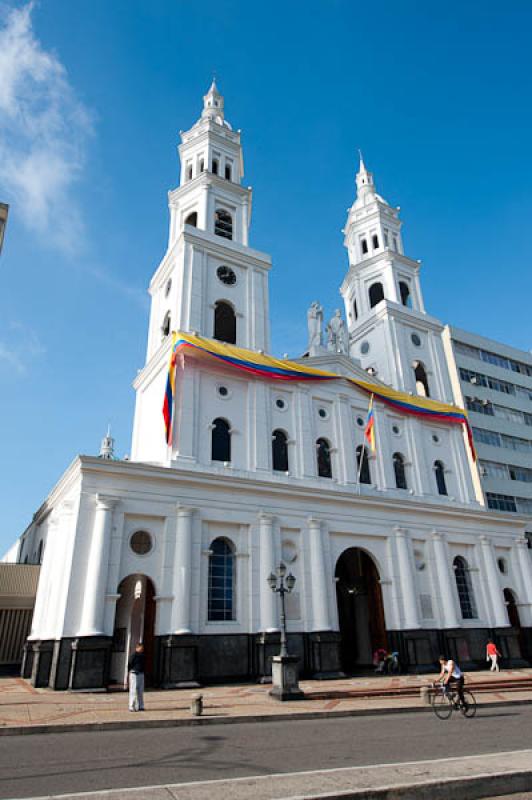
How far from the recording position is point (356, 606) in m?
29.7

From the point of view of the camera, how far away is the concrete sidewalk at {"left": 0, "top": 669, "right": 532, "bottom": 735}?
480 inches

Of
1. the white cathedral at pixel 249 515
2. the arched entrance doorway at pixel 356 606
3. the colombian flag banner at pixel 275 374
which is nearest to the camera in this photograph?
the white cathedral at pixel 249 515

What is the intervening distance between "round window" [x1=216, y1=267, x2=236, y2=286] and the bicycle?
76.0 feet

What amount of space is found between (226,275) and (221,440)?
1077 cm

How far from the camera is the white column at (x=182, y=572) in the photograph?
20.1 m

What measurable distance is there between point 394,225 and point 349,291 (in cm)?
670

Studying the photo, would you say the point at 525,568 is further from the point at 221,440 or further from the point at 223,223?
the point at 223,223

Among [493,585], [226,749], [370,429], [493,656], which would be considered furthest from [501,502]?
[226,749]

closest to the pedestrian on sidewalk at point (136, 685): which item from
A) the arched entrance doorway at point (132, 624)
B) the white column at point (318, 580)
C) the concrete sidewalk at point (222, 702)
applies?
the concrete sidewalk at point (222, 702)

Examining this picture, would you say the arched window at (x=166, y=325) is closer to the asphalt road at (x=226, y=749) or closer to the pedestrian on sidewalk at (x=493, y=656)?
the asphalt road at (x=226, y=749)

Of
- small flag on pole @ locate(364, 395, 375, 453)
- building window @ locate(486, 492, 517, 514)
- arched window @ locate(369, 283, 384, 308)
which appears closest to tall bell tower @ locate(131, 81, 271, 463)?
small flag on pole @ locate(364, 395, 375, 453)

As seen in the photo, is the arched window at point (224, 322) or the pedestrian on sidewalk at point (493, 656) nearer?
the pedestrian on sidewalk at point (493, 656)

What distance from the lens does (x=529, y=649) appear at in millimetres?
28797

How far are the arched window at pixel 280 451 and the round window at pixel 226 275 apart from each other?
387 inches
